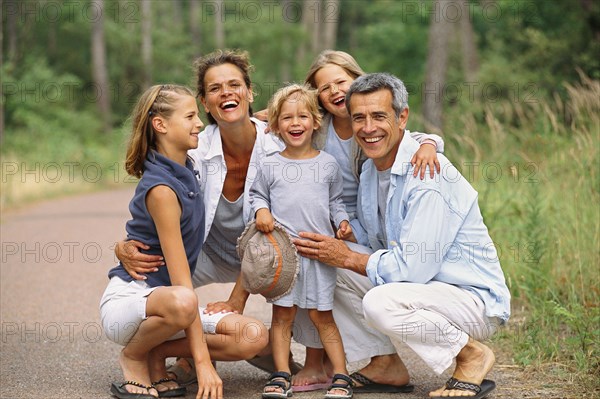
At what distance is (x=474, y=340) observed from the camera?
4.71 metres

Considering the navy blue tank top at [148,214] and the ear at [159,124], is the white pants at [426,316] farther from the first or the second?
the ear at [159,124]

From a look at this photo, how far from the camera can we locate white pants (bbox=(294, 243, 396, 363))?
199 inches

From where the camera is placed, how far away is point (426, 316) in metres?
4.48

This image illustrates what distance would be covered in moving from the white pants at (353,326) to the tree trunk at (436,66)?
13.9 m

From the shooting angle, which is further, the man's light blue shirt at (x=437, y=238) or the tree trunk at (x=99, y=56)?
the tree trunk at (x=99, y=56)

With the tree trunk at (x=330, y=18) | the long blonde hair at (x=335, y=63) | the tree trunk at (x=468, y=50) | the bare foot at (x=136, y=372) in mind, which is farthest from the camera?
the tree trunk at (x=330, y=18)

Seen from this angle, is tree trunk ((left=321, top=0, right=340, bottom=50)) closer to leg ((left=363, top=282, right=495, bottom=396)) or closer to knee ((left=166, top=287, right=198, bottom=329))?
leg ((left=363, top=282, right=495, bottom=396))

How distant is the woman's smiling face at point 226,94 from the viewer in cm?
524

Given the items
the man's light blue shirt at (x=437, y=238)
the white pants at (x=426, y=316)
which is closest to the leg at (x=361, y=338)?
the man's light blue shirt at (x=437, y=238)

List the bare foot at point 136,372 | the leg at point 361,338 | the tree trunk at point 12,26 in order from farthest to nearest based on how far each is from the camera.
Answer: the tree trunk at point 12,26 < the leg at point 361,338 < the bare foot at point 136,372

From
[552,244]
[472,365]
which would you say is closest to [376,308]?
[472,365]

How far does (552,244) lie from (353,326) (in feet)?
7.81

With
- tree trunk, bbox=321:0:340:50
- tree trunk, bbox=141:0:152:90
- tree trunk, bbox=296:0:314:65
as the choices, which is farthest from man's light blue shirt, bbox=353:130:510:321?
tree trunk, bbox=296:0:314:65

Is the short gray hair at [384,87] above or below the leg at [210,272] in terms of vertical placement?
above
